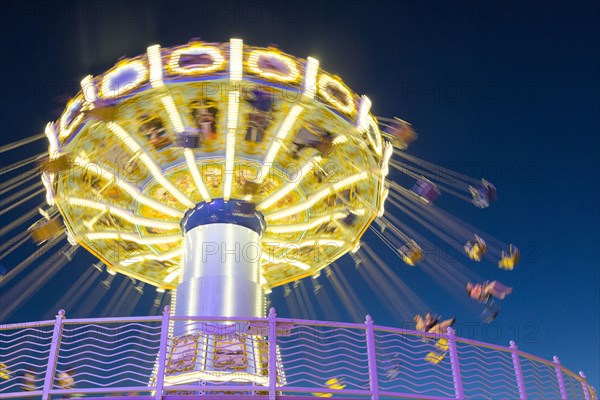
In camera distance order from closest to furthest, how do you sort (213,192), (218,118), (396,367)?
1. (396,367)
2. (218,118)
3. (213,192)

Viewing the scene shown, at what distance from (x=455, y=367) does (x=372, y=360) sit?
1280mm

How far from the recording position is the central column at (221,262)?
11367mm

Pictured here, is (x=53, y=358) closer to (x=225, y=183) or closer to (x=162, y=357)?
(x=162, y=357)

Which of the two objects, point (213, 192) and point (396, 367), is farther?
point (213, 192)

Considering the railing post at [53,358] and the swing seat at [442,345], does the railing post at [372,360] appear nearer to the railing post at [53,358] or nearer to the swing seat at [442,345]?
the swing seat at [442,345]

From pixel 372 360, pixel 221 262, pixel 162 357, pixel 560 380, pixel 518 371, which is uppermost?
pixel 221 262

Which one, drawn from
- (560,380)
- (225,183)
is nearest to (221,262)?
(225,183)

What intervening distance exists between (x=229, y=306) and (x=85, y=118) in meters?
4.62

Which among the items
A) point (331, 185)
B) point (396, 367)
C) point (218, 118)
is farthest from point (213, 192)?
point (396, 367)

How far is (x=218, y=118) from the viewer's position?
1245 centimetres

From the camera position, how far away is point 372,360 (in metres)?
7.88

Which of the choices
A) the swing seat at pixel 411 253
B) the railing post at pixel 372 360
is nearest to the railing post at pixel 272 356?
the railing post at pixel 372 360

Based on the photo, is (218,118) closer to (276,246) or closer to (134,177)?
(134,177)

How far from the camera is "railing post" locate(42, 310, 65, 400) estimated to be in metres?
7.28
